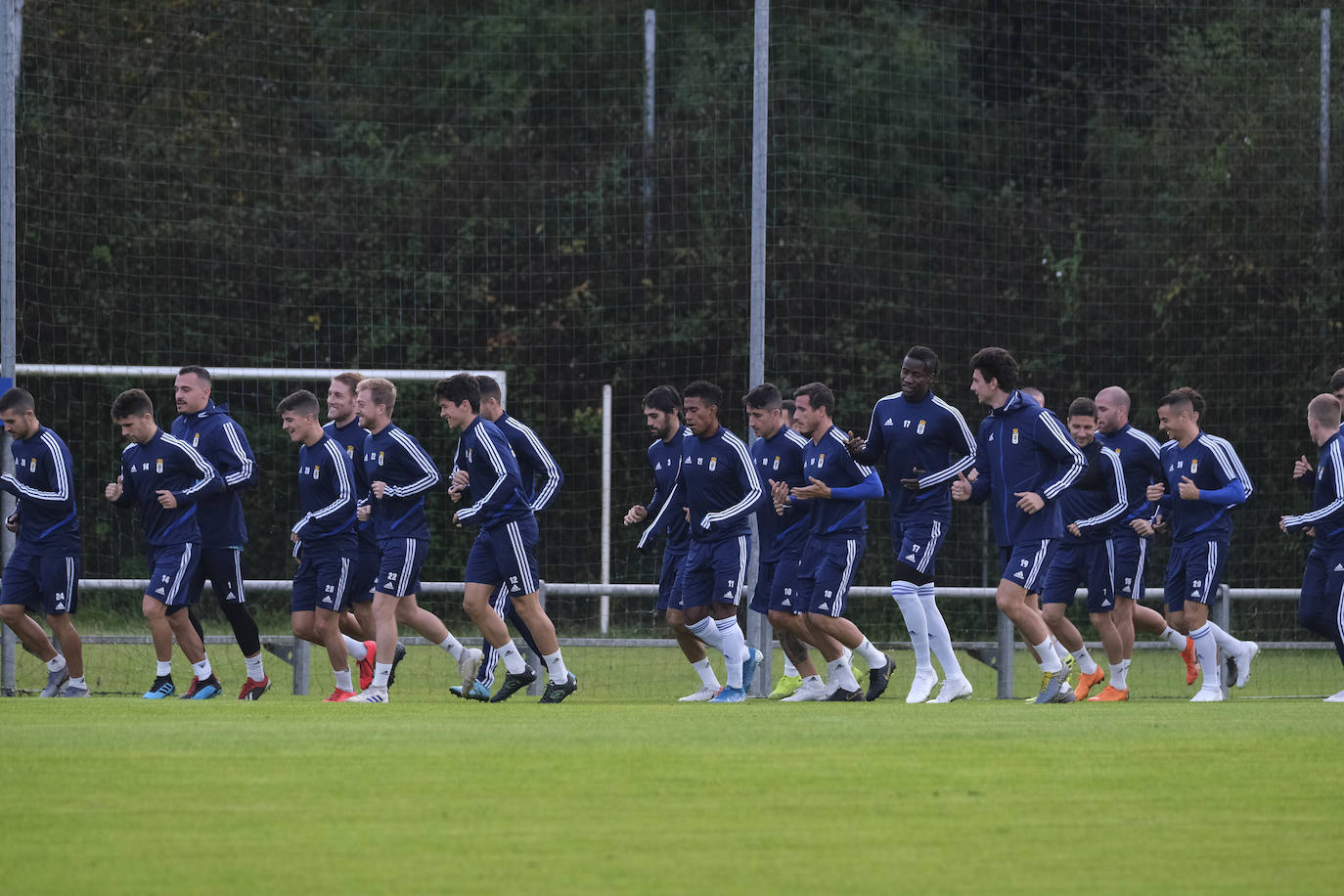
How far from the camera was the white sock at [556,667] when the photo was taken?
11445 mm

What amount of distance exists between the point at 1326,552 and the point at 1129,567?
5.53ft

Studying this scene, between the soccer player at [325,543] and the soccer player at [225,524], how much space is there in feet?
1.53

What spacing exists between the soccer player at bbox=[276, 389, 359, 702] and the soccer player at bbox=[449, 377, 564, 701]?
→ 870 mm

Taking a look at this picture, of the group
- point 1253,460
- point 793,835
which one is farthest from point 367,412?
point 1253,460

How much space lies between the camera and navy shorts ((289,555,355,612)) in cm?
1210

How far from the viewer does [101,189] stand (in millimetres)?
21594

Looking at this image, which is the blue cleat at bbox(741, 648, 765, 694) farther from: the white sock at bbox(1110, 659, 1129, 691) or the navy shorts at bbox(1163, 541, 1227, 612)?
the navy shorts at bbox(1163, 541, 1227, 612)

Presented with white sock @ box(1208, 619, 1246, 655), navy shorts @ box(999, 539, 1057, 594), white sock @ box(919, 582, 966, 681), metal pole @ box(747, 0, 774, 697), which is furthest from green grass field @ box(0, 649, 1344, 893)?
metal pole @ box(747, 0, 774, 697)

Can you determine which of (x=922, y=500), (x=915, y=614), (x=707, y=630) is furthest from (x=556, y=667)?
(x=922, y=500)

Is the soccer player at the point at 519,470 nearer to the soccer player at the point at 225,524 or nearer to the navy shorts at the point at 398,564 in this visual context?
the navy shorts at the point at 398,564

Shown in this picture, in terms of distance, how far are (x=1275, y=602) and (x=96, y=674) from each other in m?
12.0

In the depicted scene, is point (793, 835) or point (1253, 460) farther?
point (1253, 460)

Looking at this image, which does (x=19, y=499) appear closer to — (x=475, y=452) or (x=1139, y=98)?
(x=475, y=452)

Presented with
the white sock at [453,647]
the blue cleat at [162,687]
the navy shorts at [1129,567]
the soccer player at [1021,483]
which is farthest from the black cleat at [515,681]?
the navy shorts at [1129,567]
